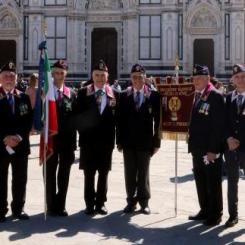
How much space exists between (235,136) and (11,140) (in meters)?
2.76

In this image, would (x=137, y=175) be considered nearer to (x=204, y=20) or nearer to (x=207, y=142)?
(x=207, y=142)

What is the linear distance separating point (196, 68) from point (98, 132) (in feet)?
5.11

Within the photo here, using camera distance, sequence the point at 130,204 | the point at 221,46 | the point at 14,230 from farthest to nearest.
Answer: the point at 221,46 → the point at 130,204 → the point at 14,230

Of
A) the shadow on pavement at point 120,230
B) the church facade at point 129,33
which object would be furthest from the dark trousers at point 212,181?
the church facade at point 129,33

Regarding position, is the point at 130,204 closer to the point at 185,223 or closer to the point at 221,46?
the point at 185,223

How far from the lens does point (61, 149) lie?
710cm

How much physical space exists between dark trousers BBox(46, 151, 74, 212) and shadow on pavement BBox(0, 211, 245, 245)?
261 millimetres

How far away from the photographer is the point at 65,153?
23.4 feet

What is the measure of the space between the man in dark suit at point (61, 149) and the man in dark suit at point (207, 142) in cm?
163

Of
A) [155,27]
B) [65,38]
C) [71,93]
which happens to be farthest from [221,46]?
[71,93]

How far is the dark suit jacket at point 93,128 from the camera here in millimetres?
7133

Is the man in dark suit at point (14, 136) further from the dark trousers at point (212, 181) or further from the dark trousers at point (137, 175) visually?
the dark trousers at point (212, 181)

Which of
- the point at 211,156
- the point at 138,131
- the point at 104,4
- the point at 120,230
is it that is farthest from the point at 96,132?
the point at 104,4

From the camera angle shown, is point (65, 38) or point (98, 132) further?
Result: point (65, 38)
